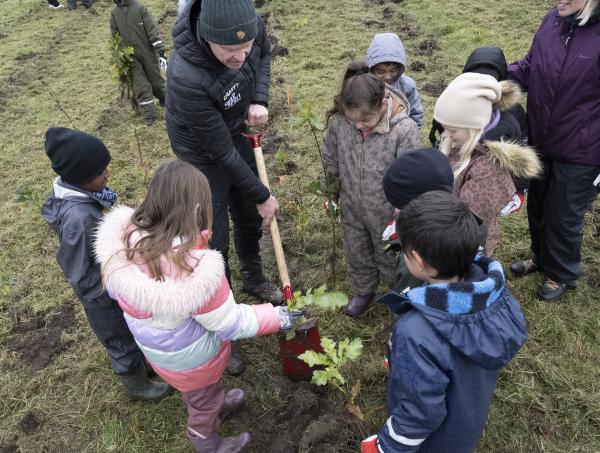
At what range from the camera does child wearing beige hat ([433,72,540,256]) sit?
2090 millimetres

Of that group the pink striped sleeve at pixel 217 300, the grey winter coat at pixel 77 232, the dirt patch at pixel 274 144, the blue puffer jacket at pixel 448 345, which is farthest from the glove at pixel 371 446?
the dirt patch at pixel 274 144

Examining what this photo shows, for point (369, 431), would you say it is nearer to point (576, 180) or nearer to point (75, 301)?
point (576, 180)

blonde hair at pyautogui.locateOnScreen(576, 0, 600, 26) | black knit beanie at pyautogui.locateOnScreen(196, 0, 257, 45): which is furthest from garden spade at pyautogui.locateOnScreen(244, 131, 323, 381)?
blonde hair at pyautogui.locateOnScreen(576, 0, 600, 26)

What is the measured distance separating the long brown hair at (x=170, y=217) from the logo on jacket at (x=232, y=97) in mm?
737

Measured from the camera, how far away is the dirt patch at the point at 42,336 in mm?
3174

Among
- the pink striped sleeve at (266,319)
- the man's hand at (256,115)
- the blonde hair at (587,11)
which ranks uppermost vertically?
the blonde hair at (587,11)

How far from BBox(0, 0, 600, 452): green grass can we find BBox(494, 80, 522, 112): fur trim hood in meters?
1.55

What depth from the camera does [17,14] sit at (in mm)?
12102

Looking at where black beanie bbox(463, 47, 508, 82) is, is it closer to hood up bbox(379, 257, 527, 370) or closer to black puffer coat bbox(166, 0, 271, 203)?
black puffer coat bbox(166, 0, 271, 203)

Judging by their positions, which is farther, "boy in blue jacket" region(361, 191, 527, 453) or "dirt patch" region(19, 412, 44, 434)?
"dirt patch" region(19, 412, 44, 434)

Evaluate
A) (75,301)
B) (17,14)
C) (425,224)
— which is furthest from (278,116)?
(17,14)

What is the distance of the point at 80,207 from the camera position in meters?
2.11

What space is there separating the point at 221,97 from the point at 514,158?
1.49 metres

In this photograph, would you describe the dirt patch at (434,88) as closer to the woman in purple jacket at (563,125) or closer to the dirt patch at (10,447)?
the woman in purple jacket at (563,125)
